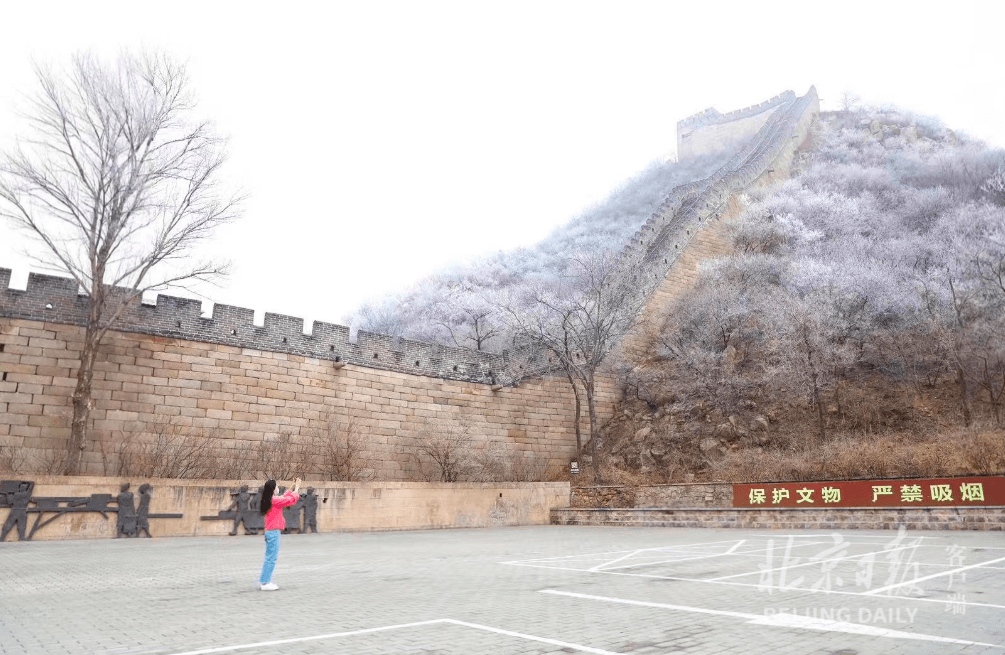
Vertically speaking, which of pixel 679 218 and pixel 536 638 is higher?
pixel 679 218

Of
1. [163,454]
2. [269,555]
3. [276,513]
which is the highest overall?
[163,454]

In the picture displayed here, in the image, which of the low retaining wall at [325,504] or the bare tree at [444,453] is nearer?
the low retaining wall at [325,504]

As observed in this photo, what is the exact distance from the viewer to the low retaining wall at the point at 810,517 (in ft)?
36.6

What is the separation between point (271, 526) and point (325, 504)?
9389mm

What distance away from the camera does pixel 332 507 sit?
50.2 ft

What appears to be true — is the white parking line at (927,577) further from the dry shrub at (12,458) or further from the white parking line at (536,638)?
the dry shrub at (12,458)

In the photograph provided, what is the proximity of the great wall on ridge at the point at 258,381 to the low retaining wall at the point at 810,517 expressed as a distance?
615 centimetres

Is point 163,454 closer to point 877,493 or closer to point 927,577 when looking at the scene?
point 927,577

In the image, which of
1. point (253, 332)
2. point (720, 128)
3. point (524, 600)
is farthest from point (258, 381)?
point (720, 128)

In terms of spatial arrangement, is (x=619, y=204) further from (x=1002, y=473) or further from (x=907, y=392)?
(x=1002, y=473)

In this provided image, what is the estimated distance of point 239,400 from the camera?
17406 mm

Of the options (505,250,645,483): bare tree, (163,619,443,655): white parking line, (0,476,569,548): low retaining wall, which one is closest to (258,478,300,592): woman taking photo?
(163,619,443,655): white parking line

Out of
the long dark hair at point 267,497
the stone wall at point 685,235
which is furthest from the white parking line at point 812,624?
the stone wall at point 685,235

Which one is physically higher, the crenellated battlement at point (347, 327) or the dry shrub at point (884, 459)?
the crenellated battlement at point (347, 327)
